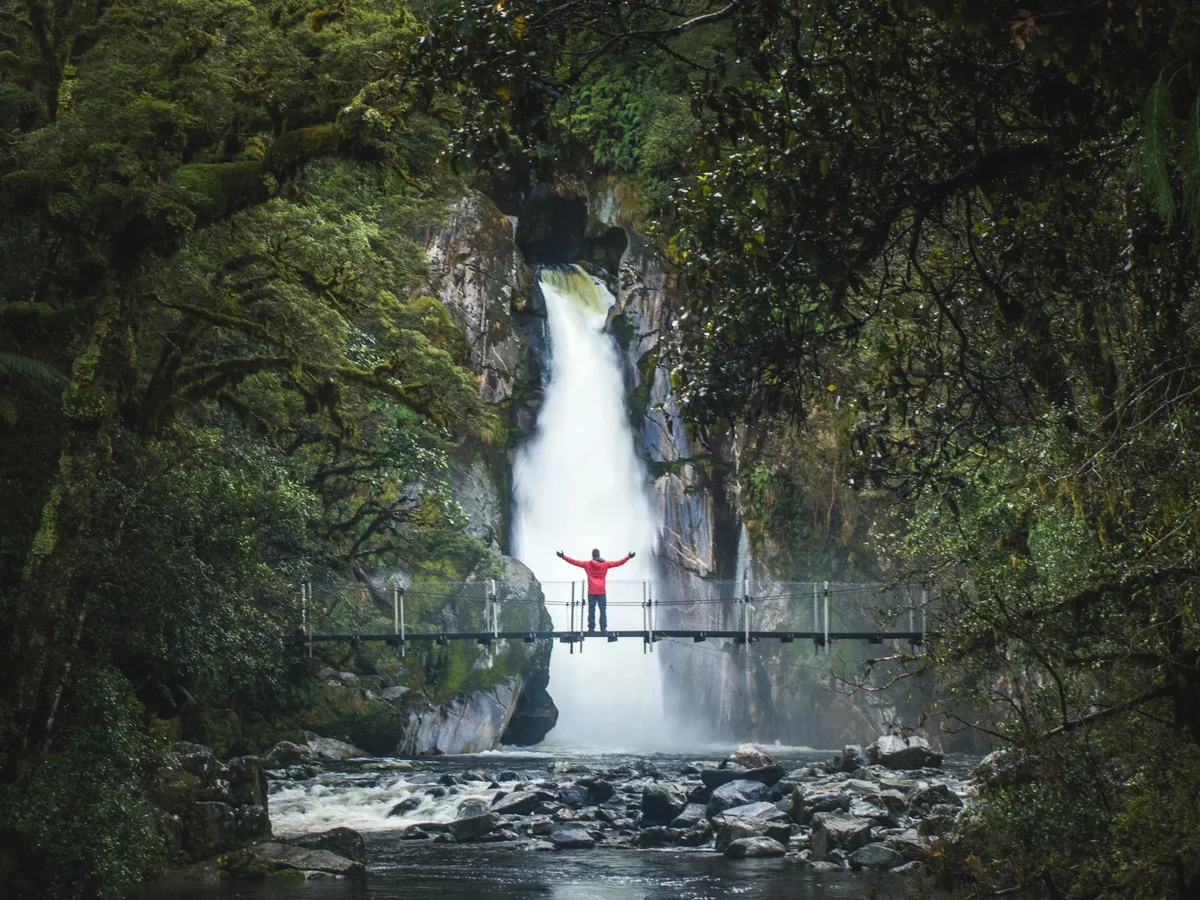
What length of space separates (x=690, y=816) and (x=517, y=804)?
231cm

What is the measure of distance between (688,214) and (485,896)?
276 inches

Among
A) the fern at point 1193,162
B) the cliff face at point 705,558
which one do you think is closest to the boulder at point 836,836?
the fern at point 1193,162

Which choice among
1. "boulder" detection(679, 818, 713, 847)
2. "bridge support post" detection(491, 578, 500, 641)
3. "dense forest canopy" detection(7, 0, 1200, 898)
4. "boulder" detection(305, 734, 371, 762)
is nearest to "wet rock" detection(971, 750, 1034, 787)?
"dense forest canopy" detection(7, 0, 1200, 898)

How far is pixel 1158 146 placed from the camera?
293cm

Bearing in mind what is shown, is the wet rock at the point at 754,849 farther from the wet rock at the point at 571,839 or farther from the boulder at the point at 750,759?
the boulder at the point at 750,759

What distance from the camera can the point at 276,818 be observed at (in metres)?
14.7

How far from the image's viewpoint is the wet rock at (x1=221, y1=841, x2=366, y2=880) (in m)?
11.6

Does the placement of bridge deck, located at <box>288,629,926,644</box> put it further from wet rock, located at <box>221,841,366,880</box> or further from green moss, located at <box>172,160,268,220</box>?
green moss, located at <box>172,160,268,220</box>

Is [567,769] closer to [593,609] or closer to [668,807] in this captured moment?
[593,609]

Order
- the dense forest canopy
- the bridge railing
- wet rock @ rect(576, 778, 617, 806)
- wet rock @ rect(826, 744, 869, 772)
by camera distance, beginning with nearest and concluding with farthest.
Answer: the dense forest canopy < wet rock @ rect(576, 778, 617, 806) < wet rock @ rect(826, 744, 869, 772) < the bridge railing

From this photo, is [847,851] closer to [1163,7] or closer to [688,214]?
[688,214]

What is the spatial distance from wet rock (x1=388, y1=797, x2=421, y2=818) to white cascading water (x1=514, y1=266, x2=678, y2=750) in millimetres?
13991

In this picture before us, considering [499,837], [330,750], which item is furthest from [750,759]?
[330,750]

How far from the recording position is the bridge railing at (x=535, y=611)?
1927 centimetres
